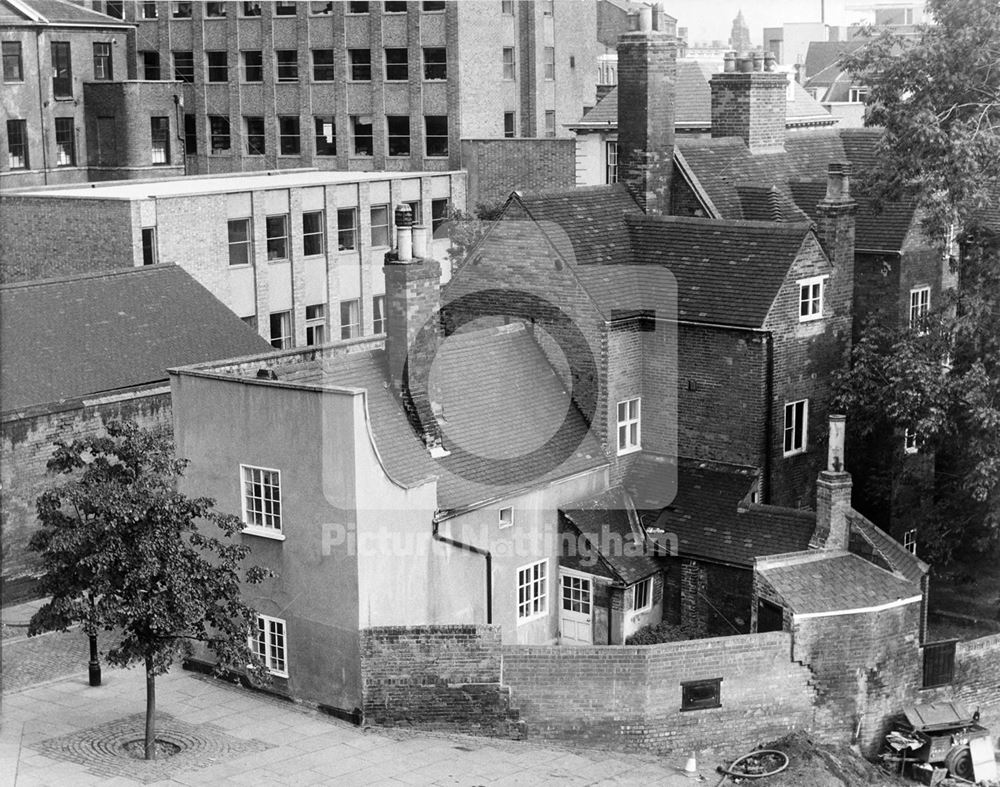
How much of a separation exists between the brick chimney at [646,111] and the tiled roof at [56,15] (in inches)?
1395

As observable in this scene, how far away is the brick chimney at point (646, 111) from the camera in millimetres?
37156

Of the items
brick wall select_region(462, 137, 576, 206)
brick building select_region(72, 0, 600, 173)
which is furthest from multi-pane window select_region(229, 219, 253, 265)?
brick building select_region(72, 0, 600, 173)

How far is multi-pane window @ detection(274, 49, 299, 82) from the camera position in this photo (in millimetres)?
70812

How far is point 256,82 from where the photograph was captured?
71.9 meters

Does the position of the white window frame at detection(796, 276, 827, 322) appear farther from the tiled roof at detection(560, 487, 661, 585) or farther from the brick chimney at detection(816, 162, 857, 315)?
the tiled roof at detection(560, 487, 661, 585)

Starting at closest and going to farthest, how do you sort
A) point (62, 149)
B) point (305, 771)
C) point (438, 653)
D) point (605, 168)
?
point (305, 771) → point (438, 653) → point (605, 168) → point (62, 149)

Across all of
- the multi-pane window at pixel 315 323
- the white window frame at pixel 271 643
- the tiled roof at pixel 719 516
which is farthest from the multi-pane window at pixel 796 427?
the multi-pane window at pixel 315 323

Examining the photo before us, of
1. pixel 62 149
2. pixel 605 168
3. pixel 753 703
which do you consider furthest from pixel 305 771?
pixel 62 149

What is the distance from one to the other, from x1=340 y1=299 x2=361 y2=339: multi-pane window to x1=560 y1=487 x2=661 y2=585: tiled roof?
2669cm

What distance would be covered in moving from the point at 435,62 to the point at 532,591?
41269mm

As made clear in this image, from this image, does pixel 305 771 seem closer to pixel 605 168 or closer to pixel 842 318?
pixel 842 318

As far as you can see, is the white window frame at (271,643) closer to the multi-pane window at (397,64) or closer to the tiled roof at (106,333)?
the tiled roof at (106,333)

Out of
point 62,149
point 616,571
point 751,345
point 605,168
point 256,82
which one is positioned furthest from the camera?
point 256,82

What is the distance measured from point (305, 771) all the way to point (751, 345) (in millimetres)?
14212
